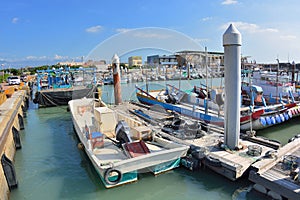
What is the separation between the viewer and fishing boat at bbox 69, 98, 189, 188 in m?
7.24

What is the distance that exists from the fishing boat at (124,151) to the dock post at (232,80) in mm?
1981

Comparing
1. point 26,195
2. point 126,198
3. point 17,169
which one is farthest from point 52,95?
point 126,198

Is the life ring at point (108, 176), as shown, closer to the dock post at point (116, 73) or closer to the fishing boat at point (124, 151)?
the fishing boat at point (124, 151)

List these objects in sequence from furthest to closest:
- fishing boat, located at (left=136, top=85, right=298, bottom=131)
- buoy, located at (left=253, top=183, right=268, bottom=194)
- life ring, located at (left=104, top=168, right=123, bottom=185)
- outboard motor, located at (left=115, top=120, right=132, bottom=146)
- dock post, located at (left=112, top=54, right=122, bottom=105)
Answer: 1. dock post, located at (left=112, top=54, right=122, bottom=105)
2. fishing boat, located at (left=136, top=85, right=298, bottom=131)
3. outboard motor, located at (left=115, top=120, right=132, bottom=146)
4. life ring, located at (left=104, top=168, right=123, bottom=185)
5. buoy, located at (left=253, top=183, right=268, bottom=194)

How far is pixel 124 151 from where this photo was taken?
841 centimetres

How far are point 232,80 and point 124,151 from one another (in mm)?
4892

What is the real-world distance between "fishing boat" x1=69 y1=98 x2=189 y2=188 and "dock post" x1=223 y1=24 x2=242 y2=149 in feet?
6.50

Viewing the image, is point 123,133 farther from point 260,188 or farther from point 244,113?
point 244,113

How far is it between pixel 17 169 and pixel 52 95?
1775 cm

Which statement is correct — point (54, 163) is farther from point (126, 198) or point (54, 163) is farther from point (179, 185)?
point (179, 185)

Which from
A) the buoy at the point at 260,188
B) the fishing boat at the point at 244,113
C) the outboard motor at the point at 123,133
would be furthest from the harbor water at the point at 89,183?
the fishing boat at the point at 244,113

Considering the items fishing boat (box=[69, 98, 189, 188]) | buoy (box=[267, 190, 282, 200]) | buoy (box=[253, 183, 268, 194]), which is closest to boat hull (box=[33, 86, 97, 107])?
fishing boat (box=[69, 98, 189, 188])

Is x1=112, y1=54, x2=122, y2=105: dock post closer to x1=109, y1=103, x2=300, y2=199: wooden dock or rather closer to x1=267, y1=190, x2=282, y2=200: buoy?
x1=109, y1=103, x2=300, y2=199: wooden dock

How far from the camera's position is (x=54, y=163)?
9883 millimetres
